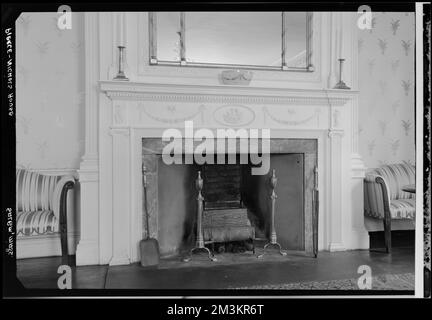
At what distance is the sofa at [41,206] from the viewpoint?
78.4 inches

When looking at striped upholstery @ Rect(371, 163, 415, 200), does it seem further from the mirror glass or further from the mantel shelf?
the mirror glass

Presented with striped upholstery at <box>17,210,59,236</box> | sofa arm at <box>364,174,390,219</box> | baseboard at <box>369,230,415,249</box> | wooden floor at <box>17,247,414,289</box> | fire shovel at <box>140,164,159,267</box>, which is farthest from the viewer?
baseboard at <box>369,230,415,249</box>

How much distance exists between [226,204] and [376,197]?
1056 mm

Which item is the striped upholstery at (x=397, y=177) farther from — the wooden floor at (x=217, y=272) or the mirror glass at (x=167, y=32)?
the mirror glass at (x=167, y=32)

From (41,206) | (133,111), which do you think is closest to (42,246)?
(41,206)

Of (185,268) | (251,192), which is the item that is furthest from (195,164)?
(185,268)

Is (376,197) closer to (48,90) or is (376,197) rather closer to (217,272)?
(217,272)

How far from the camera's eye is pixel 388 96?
250cm

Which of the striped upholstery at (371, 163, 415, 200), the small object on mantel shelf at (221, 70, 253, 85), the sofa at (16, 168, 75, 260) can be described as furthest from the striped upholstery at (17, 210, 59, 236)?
the striped upholstery at (371, 163, 415, 200)

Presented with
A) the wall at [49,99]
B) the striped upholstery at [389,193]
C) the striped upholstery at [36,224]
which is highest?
the wall at [49,99]

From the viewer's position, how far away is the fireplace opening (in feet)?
7.52

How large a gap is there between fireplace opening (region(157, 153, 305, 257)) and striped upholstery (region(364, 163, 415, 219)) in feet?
1.65

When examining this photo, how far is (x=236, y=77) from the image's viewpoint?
216 centimetres

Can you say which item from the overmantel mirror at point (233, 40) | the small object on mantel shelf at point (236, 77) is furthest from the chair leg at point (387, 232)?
the small object on mantel shelf at point (236, 77)
